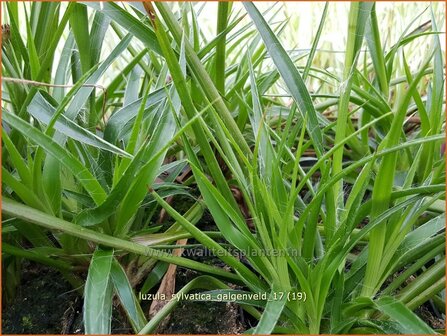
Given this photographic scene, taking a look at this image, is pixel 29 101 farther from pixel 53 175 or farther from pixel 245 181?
pixel 245 181

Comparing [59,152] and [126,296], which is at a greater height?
[59,152]

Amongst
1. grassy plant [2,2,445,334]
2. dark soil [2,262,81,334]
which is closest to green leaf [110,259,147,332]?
grassy plant [2,2,445,334]

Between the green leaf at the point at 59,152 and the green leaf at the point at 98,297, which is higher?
the green leaf at the point at 59,152

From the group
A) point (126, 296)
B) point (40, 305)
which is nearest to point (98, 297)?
point (126, 296)

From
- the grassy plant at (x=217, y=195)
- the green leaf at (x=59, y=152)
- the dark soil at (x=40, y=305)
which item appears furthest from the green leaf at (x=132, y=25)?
the dark soil at (x=40, y=305)

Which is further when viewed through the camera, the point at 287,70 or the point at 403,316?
the point at 287,70

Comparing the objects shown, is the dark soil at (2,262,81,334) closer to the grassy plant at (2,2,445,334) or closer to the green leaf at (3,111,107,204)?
the grassy plant at (2,2,445,334)

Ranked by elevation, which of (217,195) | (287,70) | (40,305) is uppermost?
(287,70)

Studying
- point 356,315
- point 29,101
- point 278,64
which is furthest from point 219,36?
point 356,315

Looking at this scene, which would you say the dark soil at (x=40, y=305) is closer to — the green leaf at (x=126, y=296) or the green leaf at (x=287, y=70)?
the green leaf at (x=126, y=296)

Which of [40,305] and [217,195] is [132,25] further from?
[40,305]

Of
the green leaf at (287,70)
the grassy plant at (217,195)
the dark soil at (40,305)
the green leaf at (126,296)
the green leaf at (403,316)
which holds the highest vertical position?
the green leaf at (287,70)

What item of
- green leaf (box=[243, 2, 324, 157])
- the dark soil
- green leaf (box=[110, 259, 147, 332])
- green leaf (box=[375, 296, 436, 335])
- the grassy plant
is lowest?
the dark soil
